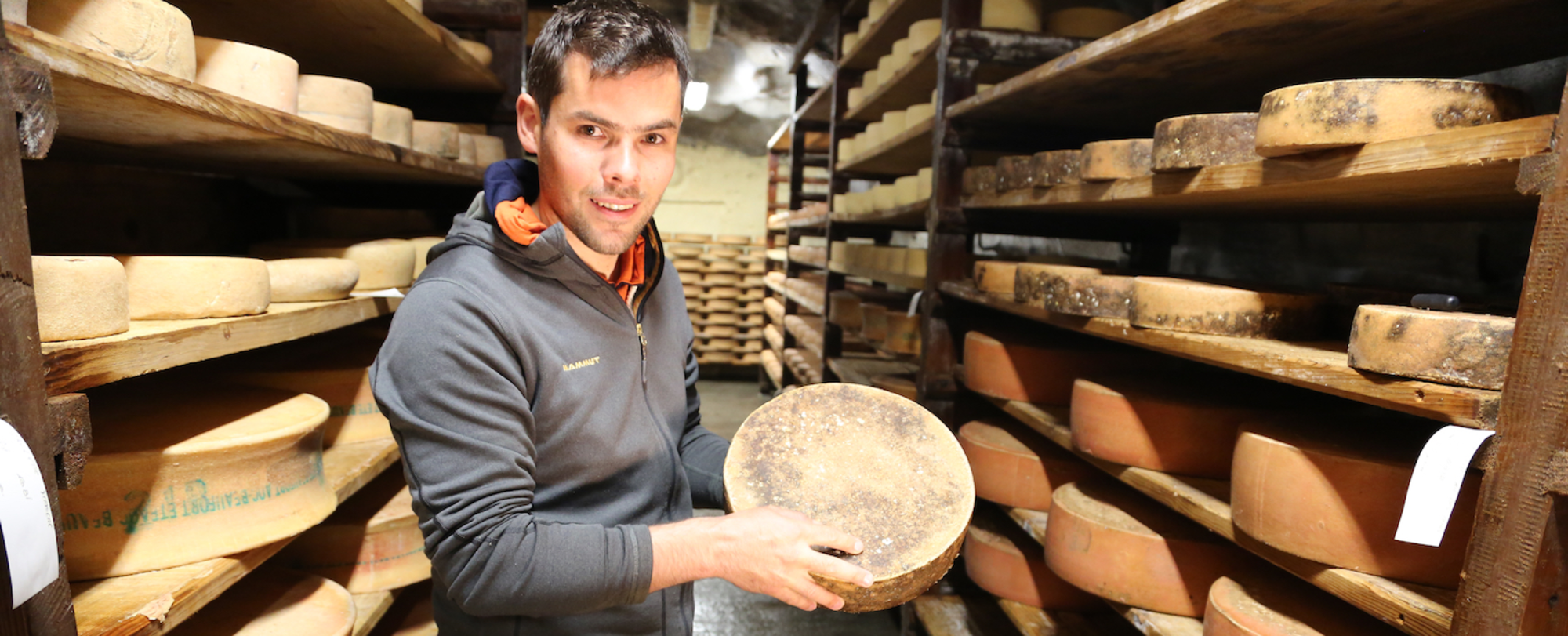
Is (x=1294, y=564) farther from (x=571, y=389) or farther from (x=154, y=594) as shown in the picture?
(x=154, y=594)

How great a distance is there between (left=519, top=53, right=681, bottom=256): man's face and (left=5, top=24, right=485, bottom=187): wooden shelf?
52 cm

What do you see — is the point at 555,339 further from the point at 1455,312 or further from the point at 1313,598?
the point at 1313,598

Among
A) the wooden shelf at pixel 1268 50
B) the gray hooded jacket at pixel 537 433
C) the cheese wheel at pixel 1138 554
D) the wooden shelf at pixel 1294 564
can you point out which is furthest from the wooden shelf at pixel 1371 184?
the gray hooded jacket at pixel 537 433

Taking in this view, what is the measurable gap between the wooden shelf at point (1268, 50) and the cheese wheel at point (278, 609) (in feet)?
7.12

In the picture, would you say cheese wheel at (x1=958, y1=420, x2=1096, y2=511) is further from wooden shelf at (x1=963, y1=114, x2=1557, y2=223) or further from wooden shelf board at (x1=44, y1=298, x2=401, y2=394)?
wooden shelf board at (x1=44, y1=298, x2=401, y2=394)

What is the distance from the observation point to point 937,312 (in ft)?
9.35

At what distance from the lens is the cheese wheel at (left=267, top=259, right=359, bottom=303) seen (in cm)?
168

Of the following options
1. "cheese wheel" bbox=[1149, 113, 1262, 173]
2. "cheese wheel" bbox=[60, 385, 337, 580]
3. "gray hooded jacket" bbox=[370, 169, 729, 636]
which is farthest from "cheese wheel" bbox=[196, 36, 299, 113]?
"cheese wheel" bbox=[1149, 113, 1262, 173]

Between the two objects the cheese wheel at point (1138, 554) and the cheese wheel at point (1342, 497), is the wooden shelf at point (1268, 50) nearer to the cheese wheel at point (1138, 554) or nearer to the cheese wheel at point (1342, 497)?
the cheese wheel at point (1342, 497)

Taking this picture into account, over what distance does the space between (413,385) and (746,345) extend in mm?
7157

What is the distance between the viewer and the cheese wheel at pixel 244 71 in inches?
55.5

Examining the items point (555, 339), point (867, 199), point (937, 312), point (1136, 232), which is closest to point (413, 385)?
point (555, 339)

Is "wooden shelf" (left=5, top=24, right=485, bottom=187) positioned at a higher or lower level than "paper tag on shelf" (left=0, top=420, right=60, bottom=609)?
higher

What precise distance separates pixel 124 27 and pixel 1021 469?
2.30 m
